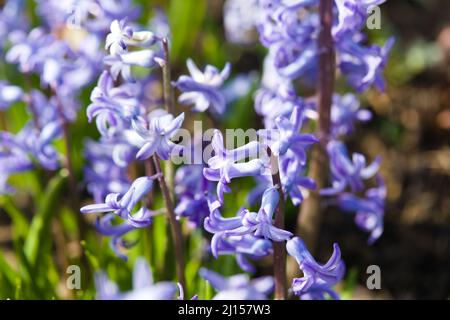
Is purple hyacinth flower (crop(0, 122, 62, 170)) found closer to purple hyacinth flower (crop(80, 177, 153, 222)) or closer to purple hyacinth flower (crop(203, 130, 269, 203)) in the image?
purple hyacinth flower (crop(80, 177, 153, 222))

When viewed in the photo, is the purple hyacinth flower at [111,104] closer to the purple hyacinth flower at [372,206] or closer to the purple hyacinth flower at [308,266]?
the purple hyacinth flower at [308,266]

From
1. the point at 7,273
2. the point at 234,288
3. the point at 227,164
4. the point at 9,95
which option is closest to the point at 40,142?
the point at 9,95

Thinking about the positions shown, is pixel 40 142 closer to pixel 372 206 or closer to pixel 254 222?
pixel 254 222

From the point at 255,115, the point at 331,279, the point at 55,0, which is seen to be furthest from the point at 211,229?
the point at 255,115

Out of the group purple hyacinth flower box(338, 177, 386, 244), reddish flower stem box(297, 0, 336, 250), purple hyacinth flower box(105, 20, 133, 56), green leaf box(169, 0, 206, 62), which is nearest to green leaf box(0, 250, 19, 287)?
purple hyacinth flower box(105, 20, 133, 56)
